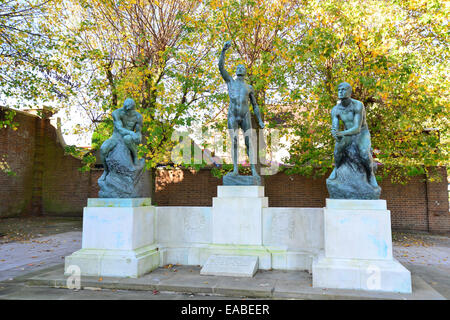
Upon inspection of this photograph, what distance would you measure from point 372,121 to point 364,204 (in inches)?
260

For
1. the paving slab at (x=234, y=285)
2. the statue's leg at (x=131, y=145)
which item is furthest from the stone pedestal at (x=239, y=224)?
the statue's leg at (x=131, y=145)

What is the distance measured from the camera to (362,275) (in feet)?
15.2

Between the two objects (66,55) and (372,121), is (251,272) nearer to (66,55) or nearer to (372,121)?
(372,121)

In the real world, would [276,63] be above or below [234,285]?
above

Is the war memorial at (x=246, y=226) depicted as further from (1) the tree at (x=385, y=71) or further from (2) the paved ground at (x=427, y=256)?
(1) the tree at (x=385, y=71)

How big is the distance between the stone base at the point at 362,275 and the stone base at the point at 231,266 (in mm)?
1163

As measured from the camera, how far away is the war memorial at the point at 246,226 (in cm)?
480

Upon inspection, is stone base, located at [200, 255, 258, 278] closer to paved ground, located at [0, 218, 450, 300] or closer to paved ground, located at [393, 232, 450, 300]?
paved ground, located at [0, 218, 450, 300]

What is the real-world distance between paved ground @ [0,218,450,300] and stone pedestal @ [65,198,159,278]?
409mm

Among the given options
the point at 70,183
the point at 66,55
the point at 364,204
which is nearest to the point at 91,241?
the point at 364,204

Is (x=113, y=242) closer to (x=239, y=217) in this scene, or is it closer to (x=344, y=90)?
(x=239, y=217)

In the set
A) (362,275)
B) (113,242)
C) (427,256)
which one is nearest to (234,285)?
(362,275)

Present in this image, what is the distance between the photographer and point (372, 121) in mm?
10641

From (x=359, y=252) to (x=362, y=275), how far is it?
339mm
